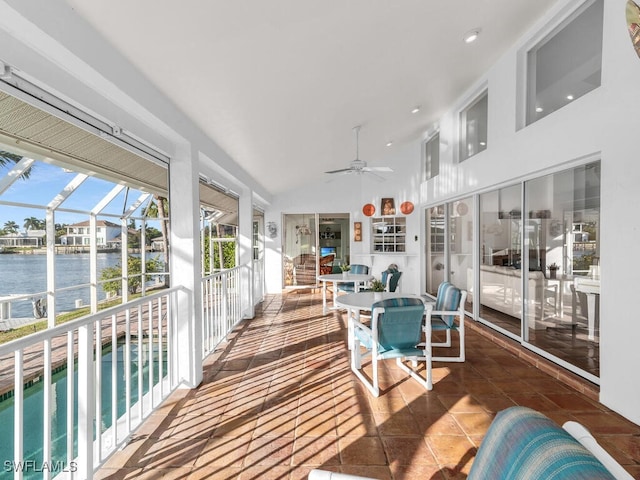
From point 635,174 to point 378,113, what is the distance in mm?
2948

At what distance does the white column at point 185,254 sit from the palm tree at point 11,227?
14.1 feet

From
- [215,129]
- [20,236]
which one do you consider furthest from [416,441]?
[20,236]

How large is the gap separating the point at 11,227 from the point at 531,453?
732 centimetres

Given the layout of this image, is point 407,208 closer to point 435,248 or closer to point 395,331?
point 435,248

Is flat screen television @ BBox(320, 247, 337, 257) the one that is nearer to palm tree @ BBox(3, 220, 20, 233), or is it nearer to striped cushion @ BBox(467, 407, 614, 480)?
palm tree @ BBox(3, 220, 20, 233)

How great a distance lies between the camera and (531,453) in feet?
2.52

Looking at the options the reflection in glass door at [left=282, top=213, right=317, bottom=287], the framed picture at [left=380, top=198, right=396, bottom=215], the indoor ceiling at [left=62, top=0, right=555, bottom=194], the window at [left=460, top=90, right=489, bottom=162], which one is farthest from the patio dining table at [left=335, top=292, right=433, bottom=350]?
A: the reflection in glass door at [left=282, top=213, right=317, bottom=287]

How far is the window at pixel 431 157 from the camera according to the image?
6.66 m

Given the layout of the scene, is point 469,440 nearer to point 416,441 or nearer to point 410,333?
point 416,441

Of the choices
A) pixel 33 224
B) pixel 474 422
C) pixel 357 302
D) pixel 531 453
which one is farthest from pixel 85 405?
pixel 33 224

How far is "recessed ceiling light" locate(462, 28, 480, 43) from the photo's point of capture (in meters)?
3.16

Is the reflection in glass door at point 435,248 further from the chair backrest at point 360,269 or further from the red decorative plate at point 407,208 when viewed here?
the chair backrest at point 360,269

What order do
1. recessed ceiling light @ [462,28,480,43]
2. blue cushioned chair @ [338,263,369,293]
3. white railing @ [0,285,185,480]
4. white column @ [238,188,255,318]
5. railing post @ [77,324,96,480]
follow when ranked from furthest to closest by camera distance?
blue cushioned chair @ [338,263,369,293] < white column @ [238,188,255,318] < recessed ceiling light @ [462,28,480,43] < railing post @ [77,324,96,480] < white railing @ [0,285,185,480]

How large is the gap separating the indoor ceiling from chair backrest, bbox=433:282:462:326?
7.63ft
